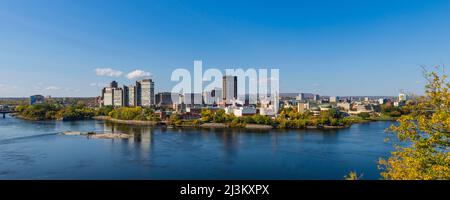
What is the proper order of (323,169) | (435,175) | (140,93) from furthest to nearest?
(140,93), (323,169), (435,175)

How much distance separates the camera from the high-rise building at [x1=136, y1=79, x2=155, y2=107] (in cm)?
2639

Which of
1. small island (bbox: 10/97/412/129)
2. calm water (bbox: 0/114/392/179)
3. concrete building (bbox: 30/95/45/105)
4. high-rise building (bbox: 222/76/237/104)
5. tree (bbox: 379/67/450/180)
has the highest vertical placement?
high-rise building (bbox: 222/76/237/104)

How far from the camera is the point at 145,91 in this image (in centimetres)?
2672

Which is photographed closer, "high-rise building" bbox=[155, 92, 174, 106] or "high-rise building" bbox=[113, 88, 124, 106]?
"high-rise building" bbox=[113, 88, 124, 106]

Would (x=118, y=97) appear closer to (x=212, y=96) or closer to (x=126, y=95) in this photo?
(x=126, y=95)

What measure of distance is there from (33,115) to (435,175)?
2056 centimetres

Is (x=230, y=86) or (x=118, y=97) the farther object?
(x=230, y=86)

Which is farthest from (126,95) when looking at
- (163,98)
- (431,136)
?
(431,136)

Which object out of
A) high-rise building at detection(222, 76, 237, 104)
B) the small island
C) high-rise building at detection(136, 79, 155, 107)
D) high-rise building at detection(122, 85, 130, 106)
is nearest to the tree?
the small island

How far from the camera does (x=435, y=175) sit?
136 centimetres

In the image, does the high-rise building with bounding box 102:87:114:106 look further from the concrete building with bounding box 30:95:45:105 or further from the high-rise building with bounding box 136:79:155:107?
the concrete building with bounding box 30:95:45:105

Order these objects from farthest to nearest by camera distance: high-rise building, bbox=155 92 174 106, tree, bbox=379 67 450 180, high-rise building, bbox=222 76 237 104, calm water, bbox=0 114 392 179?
high-rise building, bbox=222 76 237 104 < high-rise building, bbox=155 92 174 106 < calm water, bbox=0 114 392 179 < tree, bbox=379 67 450 180

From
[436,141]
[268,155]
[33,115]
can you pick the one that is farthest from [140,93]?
[436,141]
